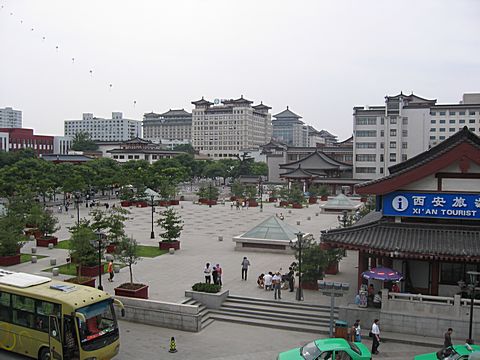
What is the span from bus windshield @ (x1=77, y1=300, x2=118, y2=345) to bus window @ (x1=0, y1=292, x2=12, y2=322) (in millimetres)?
3317

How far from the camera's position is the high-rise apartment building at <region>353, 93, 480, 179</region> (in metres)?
100

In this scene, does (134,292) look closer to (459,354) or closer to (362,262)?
(362,262)

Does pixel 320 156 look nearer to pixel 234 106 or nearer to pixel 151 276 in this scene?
pixel 151 276

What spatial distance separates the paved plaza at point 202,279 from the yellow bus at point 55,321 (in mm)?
1657

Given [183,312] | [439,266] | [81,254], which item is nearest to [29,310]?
[183,312]

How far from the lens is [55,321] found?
50.9 ft

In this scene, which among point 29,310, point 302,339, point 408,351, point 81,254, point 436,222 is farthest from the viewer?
point 81,254

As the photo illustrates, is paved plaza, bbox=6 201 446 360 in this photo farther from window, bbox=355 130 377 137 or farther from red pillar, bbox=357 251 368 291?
window, bbox=355 130 377 137

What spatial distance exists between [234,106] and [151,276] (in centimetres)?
17096

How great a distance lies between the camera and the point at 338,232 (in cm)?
2181

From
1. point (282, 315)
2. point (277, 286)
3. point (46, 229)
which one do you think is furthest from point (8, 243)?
point (282, 315)

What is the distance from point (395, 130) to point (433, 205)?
8321cm

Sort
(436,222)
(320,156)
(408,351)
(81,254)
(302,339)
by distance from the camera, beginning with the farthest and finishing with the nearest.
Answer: (320,156) < (81,254) < (436,222) < (302,339) < (408,351)

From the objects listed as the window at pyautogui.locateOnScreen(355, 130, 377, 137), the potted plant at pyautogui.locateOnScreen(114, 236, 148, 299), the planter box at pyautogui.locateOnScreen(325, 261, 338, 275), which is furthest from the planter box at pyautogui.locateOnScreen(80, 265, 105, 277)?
the window at pyautogui.locateOnScreen(355, 130, 377, 137)
